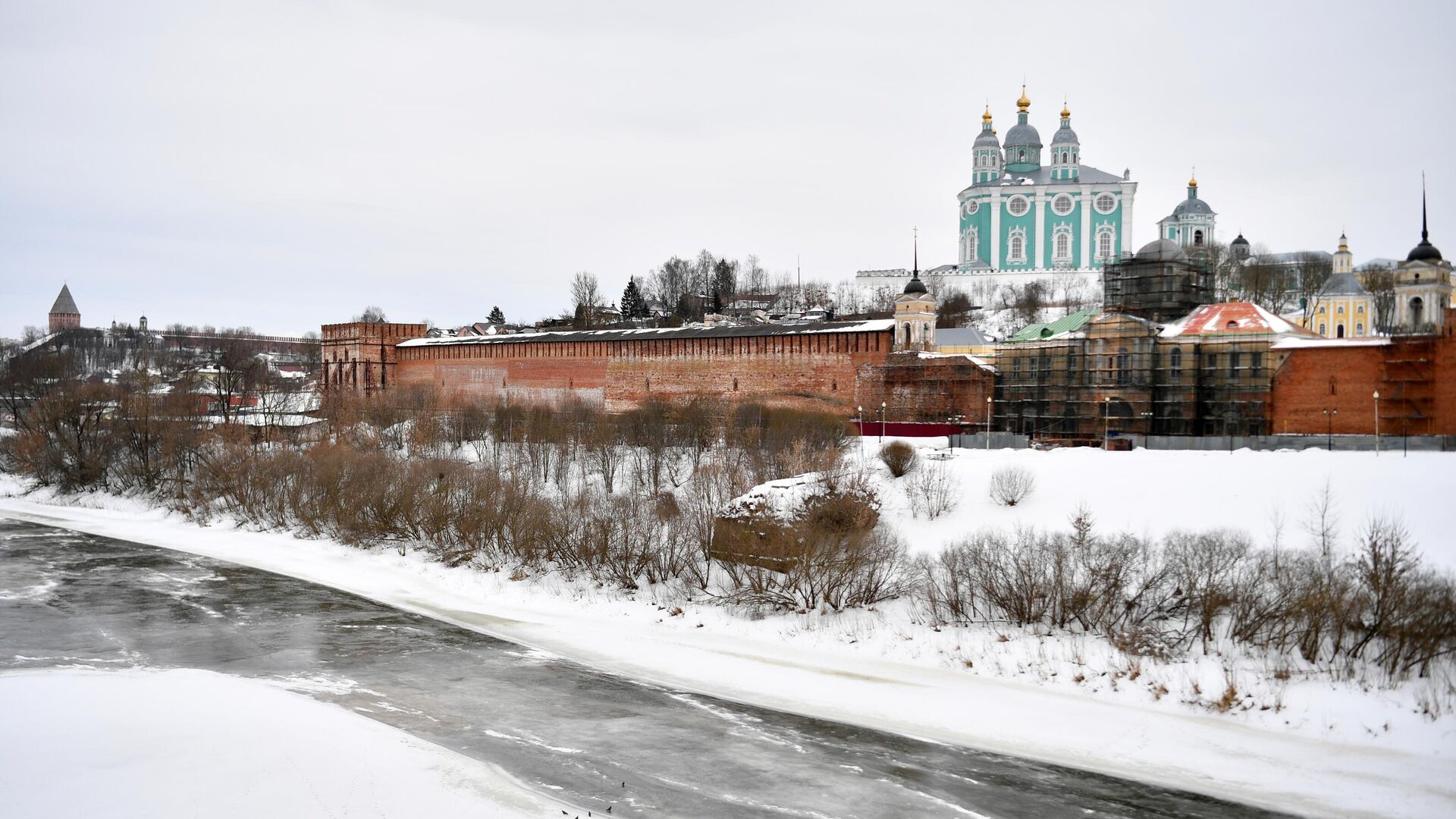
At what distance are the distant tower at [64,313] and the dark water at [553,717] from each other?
273ft

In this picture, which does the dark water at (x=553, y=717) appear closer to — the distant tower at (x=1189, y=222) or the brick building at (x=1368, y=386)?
the brick building at (x=1368, y=386)

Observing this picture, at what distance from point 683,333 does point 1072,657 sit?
80.3 feet

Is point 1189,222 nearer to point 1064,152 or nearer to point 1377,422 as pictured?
point 1064,152

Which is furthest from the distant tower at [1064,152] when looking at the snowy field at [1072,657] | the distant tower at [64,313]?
the distant tower at [64,313]

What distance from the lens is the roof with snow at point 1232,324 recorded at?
83.3 feet

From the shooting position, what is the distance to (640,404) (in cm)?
3503

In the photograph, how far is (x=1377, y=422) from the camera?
22.2 m

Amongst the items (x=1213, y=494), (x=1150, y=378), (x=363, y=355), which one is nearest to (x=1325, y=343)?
(x=1150, y=378)

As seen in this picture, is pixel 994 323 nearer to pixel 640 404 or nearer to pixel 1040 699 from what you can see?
pixel 640 404

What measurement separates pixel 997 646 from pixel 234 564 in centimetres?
→ 1410

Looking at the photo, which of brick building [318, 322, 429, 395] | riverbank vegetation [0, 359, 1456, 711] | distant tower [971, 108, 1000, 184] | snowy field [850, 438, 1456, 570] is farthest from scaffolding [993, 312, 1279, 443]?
distant tower [971, 108, 1000, 184]

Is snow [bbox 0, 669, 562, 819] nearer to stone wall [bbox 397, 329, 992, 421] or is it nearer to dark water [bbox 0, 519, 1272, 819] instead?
dark water [bbox 0, 519, 1272, 819]

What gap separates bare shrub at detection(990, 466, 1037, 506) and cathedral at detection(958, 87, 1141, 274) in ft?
135

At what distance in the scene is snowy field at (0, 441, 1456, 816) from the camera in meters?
10.1
